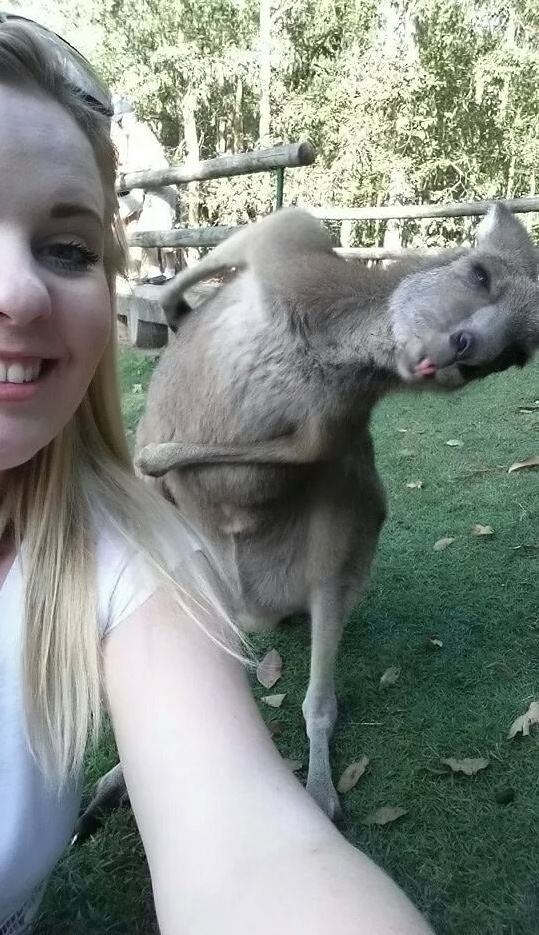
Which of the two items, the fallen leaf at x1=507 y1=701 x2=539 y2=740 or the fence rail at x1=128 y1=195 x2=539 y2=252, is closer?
the fallen leaf at x1=507 y1=701 x2=539 y2=740

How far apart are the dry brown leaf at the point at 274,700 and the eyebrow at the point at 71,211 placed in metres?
1.87

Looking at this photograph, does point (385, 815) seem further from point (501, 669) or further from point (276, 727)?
point (501, 669)

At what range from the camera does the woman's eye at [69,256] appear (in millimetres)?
1069

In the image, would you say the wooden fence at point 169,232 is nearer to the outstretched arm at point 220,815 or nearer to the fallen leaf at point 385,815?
the fallen leaf at point 385,815

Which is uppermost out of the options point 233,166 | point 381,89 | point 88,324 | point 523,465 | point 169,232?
point 381,89

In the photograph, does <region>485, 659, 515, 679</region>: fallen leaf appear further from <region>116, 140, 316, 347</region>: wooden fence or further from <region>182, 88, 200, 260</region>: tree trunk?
<region>182, 88, 200, 260</region>: tree trunk

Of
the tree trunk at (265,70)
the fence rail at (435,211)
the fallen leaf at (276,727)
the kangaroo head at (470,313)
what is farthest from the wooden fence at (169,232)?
the tree trunk at (265,70)

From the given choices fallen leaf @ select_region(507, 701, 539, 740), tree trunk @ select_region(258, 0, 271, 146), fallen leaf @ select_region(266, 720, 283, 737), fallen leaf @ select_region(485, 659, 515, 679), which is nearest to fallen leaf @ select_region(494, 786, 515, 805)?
→ fallen leaf @ select_region(507, 701, 539, 740)

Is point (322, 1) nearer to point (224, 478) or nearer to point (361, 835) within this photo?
point (224, 478)

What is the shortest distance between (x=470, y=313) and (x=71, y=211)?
1.38 metres

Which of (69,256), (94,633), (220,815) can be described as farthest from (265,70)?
(220,815)

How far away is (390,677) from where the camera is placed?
105 inches

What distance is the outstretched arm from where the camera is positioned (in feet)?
2.55

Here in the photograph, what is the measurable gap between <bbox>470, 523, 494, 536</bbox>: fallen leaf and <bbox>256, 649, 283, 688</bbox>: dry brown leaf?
1.23 m
